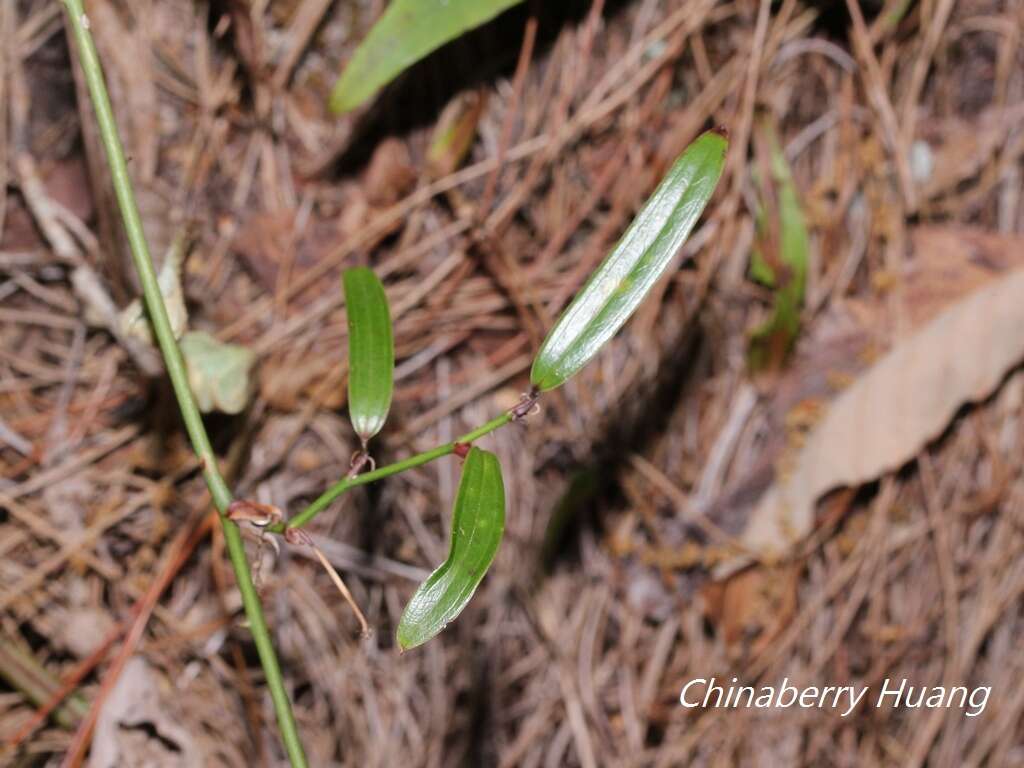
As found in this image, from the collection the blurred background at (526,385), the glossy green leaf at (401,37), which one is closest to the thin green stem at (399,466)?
the blurred background at (526,385)

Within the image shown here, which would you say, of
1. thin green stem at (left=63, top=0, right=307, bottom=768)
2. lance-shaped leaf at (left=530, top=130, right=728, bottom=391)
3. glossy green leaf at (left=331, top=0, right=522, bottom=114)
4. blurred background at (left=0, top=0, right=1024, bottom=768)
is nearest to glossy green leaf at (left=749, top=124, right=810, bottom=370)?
blurred background at (left=0, top=0, right=1024, bottom=768)

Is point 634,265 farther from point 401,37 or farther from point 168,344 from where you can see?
point 401,37

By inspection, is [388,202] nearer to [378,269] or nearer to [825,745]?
[378,269]

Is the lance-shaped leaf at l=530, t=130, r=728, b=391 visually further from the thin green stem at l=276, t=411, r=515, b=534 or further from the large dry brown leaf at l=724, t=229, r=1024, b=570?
the large dry brown leaf at l=724, t=229, r=1024, b=570

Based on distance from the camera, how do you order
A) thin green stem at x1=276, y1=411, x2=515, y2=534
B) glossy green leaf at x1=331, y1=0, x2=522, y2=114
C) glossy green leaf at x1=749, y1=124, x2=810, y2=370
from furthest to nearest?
1. glossy green leaf at x1=749, y1=124, x2=810, y2=370
2. glossy green leaf at x1=331, y1=0, x2=522, y2=114
3. thin green stem at x1=276, y1=411, x2=515, y2=534

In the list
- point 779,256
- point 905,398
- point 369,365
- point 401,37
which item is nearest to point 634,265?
point 369,365

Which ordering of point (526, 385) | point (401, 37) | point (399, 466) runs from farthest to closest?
point (526, 385) → point (401, 37) → point (399, 466)
